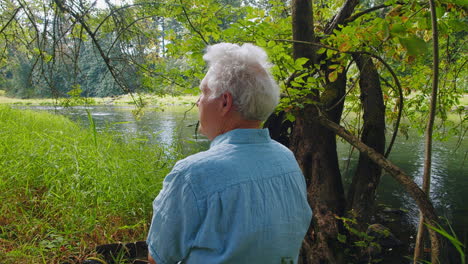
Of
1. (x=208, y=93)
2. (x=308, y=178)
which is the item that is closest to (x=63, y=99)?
(x=308, y=178)

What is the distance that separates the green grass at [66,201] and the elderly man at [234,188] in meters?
1.79

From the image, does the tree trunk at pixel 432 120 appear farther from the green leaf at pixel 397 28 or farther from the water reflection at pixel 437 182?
the water reflection at pixel 437 182

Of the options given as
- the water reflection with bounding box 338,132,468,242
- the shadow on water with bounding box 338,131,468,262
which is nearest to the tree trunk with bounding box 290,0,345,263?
the shadow on water with bounding box 338,131,468,262

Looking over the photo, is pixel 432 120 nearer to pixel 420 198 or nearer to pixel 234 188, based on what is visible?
pixel 420 198

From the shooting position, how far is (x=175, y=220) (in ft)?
3.36

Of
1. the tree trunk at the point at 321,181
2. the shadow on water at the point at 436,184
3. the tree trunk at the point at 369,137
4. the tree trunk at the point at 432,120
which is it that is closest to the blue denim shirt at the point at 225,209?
the tree trunk at the point at 432,120

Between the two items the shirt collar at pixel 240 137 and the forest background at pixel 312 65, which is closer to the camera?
the shirt collar at pixel 240 137

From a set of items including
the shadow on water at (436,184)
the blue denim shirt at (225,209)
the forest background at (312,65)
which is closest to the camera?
the blue denim shirt at (225,209)

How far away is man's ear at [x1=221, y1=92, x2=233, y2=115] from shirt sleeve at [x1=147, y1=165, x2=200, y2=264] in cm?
27

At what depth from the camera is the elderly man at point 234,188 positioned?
1014 mm

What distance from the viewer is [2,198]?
3109mm

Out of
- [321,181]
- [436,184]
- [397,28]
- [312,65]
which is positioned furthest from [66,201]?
[436,184]

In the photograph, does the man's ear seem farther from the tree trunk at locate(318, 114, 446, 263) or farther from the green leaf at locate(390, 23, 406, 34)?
the tree trunk at locate(318, 114, 446, 263)

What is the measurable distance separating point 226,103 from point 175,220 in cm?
42
